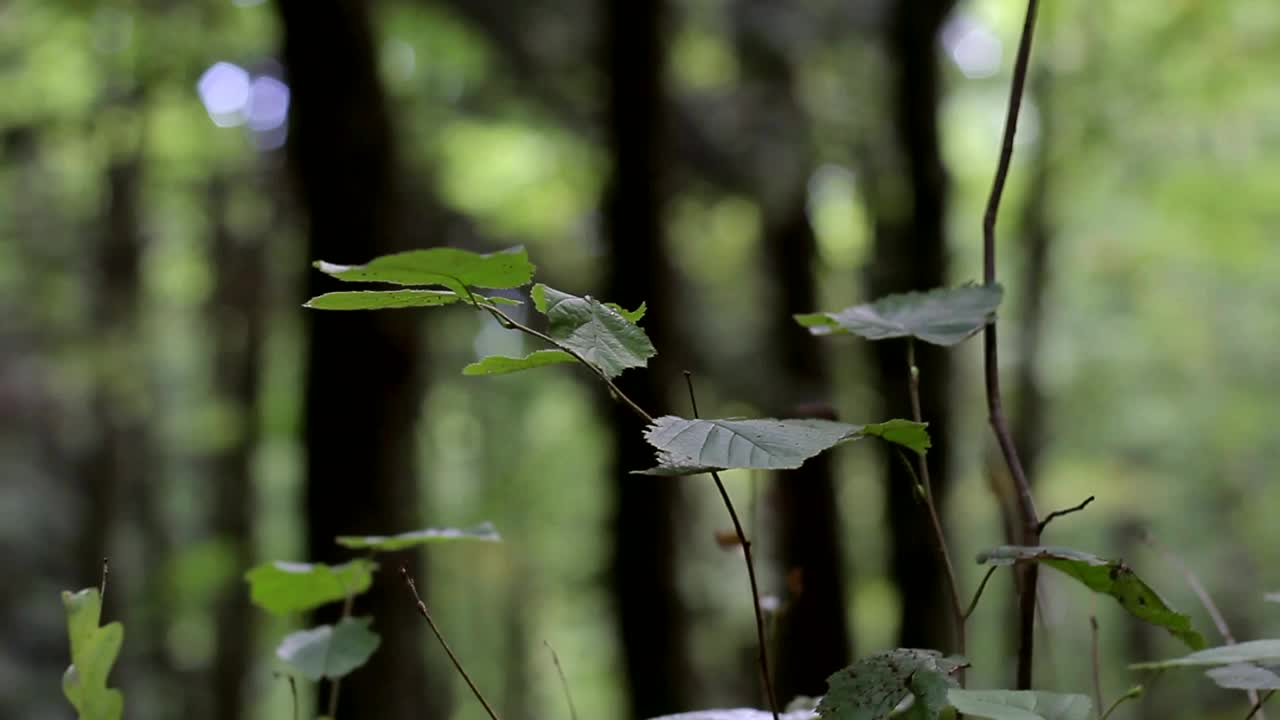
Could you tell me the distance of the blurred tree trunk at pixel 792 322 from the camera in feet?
20.0

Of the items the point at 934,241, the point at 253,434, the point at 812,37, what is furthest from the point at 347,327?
the point at 253,434

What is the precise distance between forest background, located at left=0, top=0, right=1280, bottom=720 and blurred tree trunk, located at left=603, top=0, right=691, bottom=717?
21 mm

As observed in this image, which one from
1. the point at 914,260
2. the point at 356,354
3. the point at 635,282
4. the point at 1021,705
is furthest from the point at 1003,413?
the point at 914,260

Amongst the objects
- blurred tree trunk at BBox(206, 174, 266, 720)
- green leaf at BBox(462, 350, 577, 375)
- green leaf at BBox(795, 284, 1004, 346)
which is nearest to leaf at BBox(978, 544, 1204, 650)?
green leaf at BBox(795, 284, 1004, 346)

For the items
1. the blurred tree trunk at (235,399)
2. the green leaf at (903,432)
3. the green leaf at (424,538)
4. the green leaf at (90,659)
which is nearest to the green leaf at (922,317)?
the green leaf at (903,432)

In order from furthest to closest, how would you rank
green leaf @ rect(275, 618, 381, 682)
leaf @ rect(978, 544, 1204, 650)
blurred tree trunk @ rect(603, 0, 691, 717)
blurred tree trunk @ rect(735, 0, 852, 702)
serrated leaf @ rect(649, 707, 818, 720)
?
blurred tree trunk @ rect(735, 0, 852, 702) < blurred tree trunk @ rect(603, 0, 691, 717) < green leaf @ rect(275, 618, 381, 682) < serrated leaf @ rect(649, 707, 818, 720) < leaf @ rect(978, 544, 1204, 650)

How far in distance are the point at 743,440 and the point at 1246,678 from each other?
0.43 m

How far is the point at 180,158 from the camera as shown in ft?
37.1

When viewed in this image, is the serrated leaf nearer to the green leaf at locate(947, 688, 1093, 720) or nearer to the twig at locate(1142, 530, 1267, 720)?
the green leaf at locate(947, 688, 1093, 720)

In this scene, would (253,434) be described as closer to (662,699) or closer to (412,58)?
(412,58)

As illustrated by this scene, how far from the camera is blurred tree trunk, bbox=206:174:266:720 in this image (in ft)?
32.3

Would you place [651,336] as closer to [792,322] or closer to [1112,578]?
[792,322]

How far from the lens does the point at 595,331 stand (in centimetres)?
78

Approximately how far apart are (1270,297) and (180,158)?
1373 centimetres
